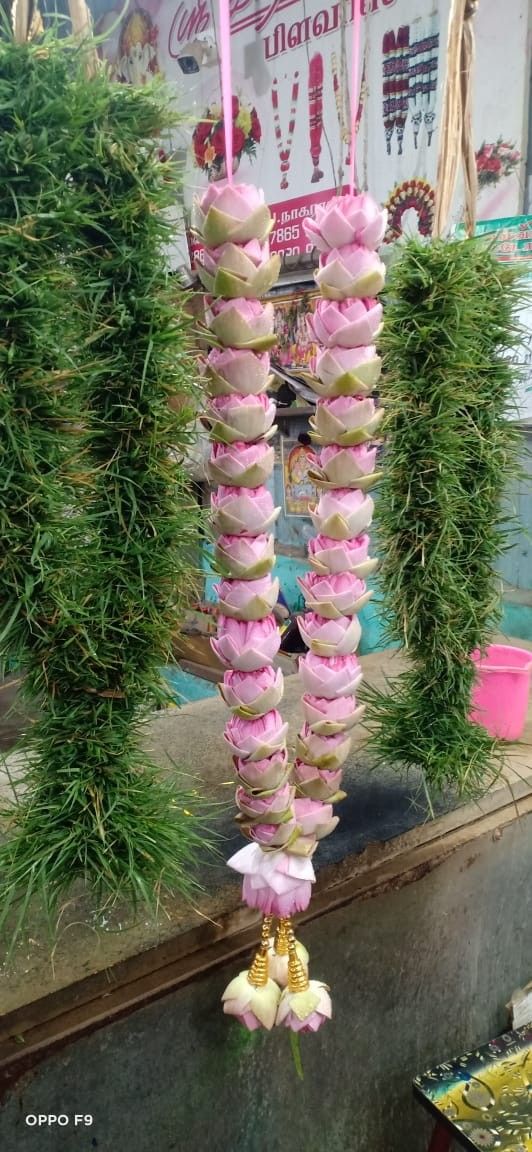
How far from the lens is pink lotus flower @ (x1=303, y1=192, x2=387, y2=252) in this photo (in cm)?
65

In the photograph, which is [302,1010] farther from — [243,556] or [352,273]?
[352,273]

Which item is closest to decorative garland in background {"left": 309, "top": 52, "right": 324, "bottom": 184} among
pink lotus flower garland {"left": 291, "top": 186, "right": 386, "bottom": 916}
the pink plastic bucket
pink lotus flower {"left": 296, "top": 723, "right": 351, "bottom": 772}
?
the pink plastic bucket

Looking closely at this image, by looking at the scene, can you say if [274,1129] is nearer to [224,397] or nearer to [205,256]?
[224,397]

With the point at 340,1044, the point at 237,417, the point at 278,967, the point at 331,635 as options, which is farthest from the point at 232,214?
the point at 340,1044

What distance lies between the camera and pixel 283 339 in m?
2.90

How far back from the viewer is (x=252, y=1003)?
0.74 m

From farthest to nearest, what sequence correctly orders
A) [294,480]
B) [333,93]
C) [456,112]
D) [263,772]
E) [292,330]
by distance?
[294,480] → [292,330] → [333,93] → [456,112] → [263,772]

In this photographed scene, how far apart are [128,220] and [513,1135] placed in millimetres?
1169

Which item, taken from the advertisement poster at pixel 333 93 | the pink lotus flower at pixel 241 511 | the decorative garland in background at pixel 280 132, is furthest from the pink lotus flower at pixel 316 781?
the decorative garland in background at pixel 280 132

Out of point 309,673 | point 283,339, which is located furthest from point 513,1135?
point 283,339

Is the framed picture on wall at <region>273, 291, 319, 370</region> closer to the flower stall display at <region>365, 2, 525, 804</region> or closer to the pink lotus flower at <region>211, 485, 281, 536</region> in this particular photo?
the flower stall display at <region>365, 2, 525, 804</region>

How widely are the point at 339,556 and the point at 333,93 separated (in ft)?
7.82

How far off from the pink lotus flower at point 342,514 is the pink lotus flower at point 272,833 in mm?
286

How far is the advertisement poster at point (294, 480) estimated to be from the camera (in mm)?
2996
